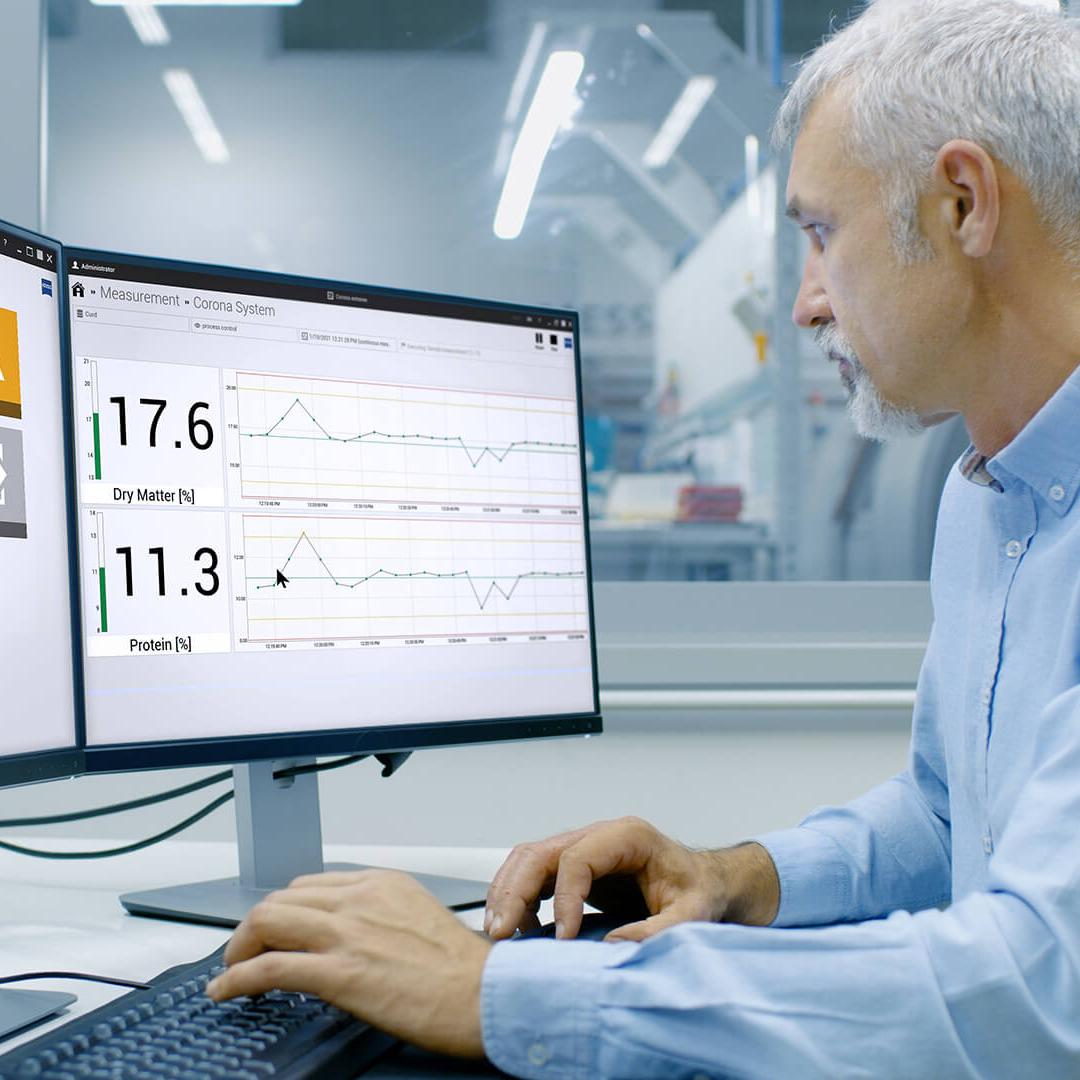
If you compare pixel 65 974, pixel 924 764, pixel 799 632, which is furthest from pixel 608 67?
pixel 65 974

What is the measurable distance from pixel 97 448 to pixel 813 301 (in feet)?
1.93

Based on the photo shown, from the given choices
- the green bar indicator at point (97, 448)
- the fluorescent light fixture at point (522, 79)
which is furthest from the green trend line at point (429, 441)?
the fluorescent light fixture at point (522, 79)

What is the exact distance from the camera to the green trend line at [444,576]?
3.40 ft

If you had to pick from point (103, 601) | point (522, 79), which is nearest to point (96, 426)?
point (103, 601)

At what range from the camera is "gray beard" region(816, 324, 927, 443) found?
3.22 feet

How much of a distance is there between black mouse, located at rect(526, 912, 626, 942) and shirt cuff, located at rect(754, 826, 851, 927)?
0.15 metres

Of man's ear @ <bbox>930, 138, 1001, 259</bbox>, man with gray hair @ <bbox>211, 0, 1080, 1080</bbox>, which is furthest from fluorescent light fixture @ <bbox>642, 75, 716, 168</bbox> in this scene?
man's ear @ <bbox>930, 138, 1001, 259</bbox>

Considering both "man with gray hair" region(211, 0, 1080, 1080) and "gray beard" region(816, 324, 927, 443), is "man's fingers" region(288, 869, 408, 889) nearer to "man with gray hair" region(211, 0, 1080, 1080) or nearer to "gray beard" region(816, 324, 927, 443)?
"man with gray hair" region(211, 0, 1080, 1080)

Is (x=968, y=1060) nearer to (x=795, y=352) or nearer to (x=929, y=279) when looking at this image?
(x=929, y=279)

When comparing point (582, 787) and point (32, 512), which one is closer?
point (32, 512)

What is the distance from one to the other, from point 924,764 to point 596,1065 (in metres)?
0.60

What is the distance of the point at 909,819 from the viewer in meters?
1.05

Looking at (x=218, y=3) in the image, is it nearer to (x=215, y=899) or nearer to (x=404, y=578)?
(x=404, y=578)

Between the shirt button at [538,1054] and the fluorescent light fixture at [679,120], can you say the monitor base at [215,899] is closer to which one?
the shirt button at [538,1054]
